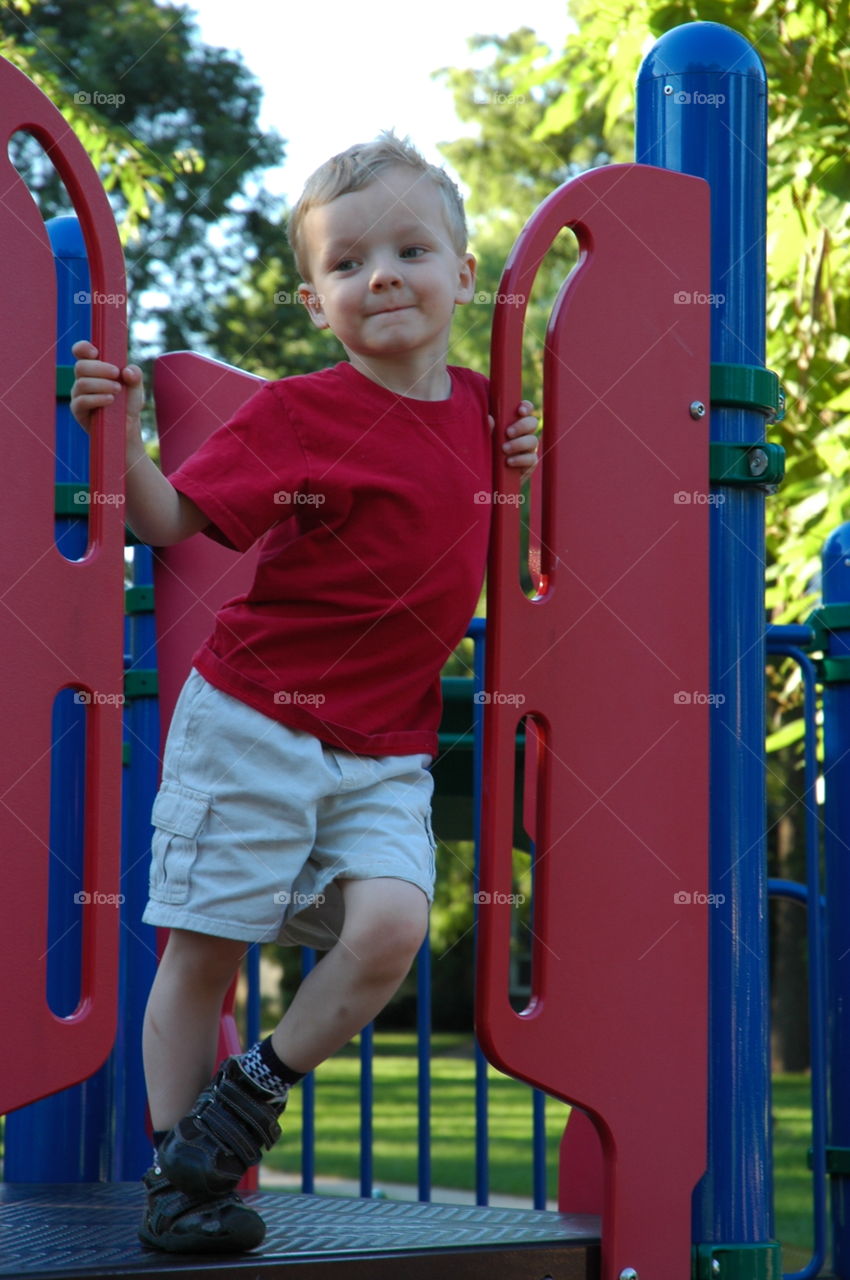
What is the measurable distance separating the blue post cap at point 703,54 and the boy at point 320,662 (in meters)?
0.44

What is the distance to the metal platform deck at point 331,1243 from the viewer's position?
182cm

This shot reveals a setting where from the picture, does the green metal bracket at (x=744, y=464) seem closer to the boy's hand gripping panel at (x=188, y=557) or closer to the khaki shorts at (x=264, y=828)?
the khaki shorts at (x=264, y=828)

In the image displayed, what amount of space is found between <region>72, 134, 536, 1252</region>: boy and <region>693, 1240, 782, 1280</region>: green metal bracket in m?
0.60

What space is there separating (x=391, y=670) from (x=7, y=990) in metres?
0.64

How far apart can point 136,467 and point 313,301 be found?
0.44 m

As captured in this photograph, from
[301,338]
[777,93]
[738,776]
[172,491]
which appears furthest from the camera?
[301,338]

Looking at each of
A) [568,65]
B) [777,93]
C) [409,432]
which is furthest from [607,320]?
[568,65]

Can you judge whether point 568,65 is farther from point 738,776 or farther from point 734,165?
point 738,776

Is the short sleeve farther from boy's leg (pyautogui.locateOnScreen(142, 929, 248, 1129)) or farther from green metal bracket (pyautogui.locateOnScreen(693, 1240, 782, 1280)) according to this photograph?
green metal bracket (pyautogui.locateOnScreen(693, 1240, 782, 1280))

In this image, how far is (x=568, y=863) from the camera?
210 cm

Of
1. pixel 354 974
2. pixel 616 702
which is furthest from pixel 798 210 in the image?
pixel 354 974

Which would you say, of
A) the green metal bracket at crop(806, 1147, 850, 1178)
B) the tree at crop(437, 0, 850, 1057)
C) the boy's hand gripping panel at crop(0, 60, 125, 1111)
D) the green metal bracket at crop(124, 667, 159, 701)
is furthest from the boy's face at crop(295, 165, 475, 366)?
the tree at crop(437, 0, 850, 1057)

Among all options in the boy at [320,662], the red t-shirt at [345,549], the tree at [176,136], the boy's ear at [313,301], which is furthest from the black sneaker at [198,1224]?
the tree at [176,136]

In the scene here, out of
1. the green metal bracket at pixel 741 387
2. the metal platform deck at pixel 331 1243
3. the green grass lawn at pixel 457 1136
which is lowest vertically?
the green grass lawn at pixel 457 1136
